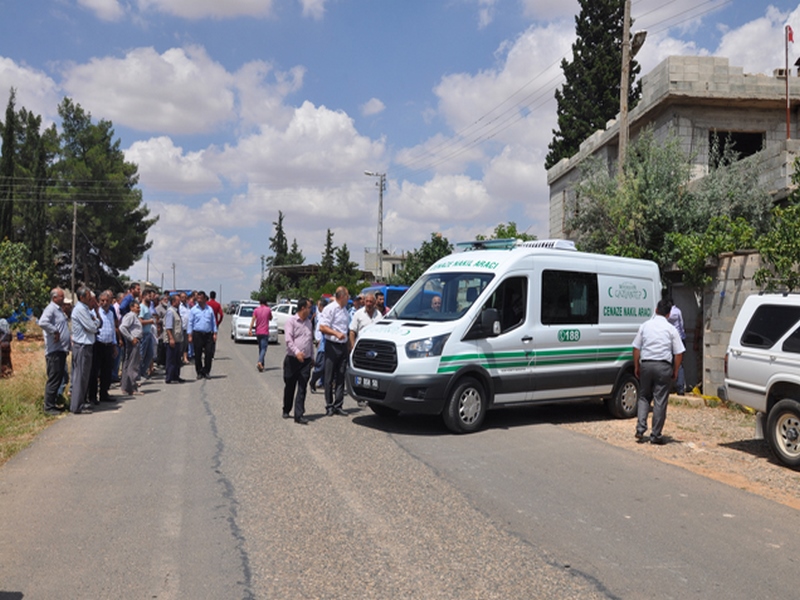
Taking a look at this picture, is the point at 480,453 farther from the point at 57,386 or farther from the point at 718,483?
the point at 57,386

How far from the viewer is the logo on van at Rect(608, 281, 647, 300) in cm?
1133

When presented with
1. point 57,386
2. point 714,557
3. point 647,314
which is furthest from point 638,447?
point 57,386

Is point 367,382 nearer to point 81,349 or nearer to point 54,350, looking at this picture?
point 81,349

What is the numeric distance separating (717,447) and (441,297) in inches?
163

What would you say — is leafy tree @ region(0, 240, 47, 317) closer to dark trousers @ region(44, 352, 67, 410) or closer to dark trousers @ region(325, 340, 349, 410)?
dark trousers @ region(44, 352, 67, 410)

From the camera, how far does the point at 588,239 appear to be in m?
19.1

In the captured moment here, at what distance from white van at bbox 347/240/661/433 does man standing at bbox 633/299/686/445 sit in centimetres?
136

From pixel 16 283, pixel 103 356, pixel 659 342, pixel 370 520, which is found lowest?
pixel 370 520

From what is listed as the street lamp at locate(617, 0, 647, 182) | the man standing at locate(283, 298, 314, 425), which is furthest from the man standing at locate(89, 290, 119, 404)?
the street lamp at locate(617, 0, 647, 182)

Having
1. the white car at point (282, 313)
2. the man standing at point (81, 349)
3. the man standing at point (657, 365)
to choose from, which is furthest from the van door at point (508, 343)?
the white car at point (282, 313)

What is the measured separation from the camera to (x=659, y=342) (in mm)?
9336

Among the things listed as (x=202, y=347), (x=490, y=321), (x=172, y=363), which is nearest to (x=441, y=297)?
(x=490, y=321)

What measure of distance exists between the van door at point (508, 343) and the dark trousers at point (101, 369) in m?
6.39

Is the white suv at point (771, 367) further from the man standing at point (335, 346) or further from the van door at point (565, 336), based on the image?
the man standing at point (335, 346)
